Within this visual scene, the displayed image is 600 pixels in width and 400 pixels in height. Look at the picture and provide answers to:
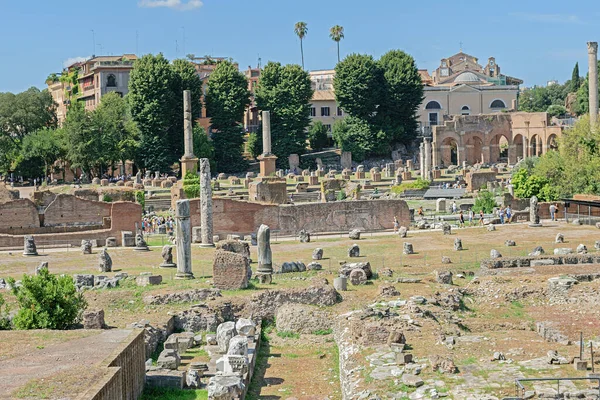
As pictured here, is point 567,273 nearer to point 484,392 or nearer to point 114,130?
point 484,392

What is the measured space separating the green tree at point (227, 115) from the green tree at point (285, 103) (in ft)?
6.61

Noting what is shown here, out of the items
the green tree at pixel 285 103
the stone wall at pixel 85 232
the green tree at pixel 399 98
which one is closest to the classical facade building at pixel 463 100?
the green tree at pixel 399 98

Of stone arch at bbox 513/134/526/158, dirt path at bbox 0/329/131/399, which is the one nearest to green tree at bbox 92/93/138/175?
stone arch at bbox 513/134/526/158

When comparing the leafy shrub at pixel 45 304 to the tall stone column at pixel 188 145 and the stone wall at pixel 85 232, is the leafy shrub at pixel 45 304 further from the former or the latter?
the tall stone column at pixel 188 145

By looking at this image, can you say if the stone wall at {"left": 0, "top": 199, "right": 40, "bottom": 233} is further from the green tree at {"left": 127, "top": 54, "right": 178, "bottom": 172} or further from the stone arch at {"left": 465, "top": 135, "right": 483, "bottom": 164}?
the stone arch at {"left": 465, "top": 135, "right": 483, "bottom": 164}

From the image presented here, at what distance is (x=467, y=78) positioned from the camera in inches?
3952

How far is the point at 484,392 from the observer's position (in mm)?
16797

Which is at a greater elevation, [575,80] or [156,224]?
[575,80]

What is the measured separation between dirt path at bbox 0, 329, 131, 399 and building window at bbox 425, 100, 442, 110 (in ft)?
249

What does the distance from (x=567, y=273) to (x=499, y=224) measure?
14.6 m

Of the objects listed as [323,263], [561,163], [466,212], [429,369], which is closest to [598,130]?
[561,163]

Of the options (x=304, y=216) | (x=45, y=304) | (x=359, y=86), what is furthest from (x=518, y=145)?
(x=45, y=304)

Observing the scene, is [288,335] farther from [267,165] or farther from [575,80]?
[575,80]

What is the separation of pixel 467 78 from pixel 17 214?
6423 centimetres
